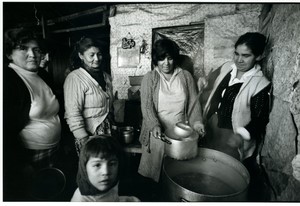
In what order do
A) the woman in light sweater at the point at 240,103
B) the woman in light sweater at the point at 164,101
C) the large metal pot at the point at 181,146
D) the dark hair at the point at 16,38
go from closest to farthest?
the large metal pot at the point at 181,146, the dark hair at the point at 16,38, the woman in light sweater at the point at 240,103, the woman in light sweater at the point at 164,101

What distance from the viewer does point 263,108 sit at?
1801 mm

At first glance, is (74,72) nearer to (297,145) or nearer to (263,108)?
(263,108)

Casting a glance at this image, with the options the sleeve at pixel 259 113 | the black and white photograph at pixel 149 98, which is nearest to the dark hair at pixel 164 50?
the black and white photograph at pixel 149 98

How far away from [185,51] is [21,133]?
1.81 meters

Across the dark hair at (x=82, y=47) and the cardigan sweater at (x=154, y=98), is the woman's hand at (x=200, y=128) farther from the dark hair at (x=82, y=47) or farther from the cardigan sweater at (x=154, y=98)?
the dark hair at (x=82, y=47)

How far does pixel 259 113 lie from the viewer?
1.81m

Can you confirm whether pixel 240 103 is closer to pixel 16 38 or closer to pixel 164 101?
pixel 164 101

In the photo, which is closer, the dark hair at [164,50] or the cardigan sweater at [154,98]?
the dark hair at [164,50]

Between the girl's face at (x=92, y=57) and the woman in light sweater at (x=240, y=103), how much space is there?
1.09 meters

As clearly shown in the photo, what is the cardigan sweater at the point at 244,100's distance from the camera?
70.2 inches

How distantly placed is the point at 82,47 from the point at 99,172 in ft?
3.79

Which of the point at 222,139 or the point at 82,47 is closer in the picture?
the point at 82,47

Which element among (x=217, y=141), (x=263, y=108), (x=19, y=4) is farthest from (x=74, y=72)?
(x=263, y=108)


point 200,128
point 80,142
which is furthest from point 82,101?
point 200,128
